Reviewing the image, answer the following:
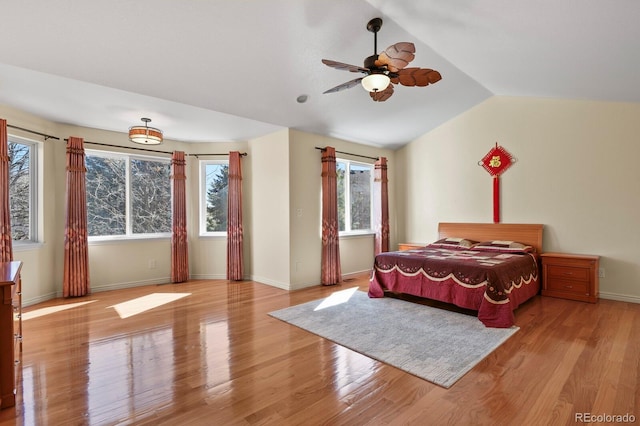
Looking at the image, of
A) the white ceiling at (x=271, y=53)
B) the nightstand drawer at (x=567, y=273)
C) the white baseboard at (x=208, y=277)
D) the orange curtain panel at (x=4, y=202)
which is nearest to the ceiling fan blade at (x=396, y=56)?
the white ceiling at (x=271, y=53)

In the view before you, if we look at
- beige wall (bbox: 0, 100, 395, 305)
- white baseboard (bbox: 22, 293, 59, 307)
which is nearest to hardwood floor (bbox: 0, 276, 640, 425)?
white baseboard (bbox: 22, 293, 59, 307)

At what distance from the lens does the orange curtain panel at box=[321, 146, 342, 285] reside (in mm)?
5418

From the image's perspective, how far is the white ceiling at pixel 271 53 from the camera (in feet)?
8.61

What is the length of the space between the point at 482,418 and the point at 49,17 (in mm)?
4145

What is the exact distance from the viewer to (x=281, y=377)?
2357 mm

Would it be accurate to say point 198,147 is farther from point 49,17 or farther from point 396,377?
point 396,377

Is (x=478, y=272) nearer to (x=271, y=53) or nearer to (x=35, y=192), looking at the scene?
(x=271, y=53)

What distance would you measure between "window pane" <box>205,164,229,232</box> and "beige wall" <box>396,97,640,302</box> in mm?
3914

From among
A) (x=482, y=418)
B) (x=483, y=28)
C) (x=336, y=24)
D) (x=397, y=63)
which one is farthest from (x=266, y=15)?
(x=482, y=418)

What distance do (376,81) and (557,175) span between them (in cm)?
365

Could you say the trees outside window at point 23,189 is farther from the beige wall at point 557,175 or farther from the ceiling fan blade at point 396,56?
the beige wall at point 557,175

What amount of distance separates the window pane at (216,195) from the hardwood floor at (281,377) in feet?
8.37

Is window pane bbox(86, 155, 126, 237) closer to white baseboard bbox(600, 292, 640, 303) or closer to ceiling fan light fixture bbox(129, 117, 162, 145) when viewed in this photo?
ceiling fan light fixture bbox(129, 117, 162, 145)

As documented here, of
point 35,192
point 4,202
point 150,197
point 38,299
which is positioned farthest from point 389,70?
point 38,299
